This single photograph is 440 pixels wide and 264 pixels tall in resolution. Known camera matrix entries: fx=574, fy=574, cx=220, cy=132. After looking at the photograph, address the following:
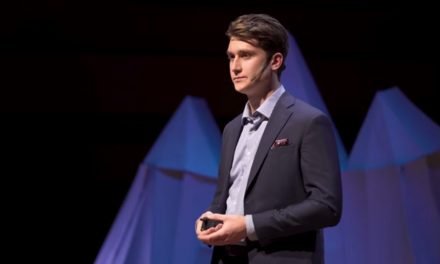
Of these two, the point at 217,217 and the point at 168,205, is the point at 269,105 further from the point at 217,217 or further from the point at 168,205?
the point at 168,205

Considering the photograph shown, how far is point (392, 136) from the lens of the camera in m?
1.52

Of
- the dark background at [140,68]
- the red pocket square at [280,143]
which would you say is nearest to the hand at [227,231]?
the red pocket square at [280,143]

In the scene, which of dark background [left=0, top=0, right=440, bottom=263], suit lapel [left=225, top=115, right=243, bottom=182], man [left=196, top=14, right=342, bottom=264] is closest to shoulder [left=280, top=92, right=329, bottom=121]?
man [left=196, top=14, right=342, bottom=264]

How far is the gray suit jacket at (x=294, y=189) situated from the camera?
0.90 metres

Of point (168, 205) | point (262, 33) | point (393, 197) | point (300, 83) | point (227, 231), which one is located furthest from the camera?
point (168, 205)

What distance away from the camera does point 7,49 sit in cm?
227

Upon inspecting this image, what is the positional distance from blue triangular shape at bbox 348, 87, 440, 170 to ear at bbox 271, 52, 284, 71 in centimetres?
59

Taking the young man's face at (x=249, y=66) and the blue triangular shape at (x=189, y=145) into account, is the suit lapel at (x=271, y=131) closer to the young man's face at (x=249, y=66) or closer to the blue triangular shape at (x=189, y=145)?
the young man's face at (x=249, y=66)

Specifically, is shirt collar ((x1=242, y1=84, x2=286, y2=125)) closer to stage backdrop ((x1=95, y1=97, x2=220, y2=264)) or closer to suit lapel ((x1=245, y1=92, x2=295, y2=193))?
suit lapel ((x1=245, y1=92, x2=295, y2=193))

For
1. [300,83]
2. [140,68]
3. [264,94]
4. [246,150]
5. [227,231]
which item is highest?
[140,68]

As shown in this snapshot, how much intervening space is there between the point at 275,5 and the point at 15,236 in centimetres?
135

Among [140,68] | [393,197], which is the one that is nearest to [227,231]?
[393,197]

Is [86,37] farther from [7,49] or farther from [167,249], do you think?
[167,249]

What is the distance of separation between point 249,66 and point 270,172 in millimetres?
196
